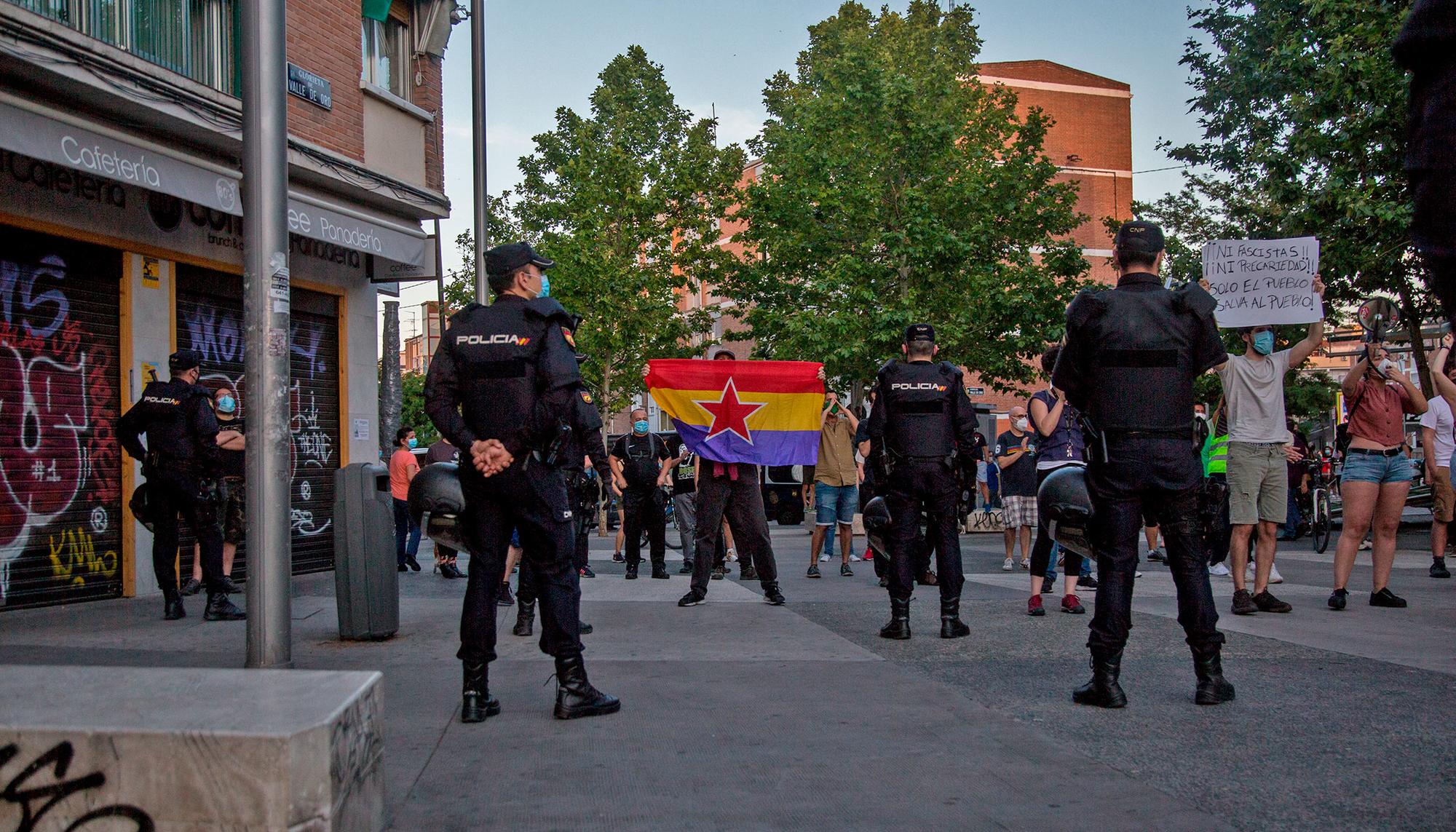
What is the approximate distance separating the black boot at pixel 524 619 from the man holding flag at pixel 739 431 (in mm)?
1729

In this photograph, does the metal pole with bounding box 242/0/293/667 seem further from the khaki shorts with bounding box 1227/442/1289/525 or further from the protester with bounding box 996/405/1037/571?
the protester with bounding box 996/405/1037/571

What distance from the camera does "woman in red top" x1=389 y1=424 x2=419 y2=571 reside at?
13430 millimetres

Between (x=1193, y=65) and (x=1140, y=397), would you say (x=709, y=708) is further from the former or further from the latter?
(x=1193, y=65)

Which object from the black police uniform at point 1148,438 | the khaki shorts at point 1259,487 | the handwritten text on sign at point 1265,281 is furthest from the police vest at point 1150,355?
the handwritten text on sign at point 1265,281

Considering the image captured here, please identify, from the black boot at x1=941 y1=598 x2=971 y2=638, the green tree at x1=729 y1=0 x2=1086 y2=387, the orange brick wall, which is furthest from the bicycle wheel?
the green tree at x1=729 y1=0 x2=1086 y2=387

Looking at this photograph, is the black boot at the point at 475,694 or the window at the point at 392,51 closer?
the black boot at the point at 475,694

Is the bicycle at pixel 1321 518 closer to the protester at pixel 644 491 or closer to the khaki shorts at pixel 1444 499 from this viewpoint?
the khaki shorts at pixel 1444 499

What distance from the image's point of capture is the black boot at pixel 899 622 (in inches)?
291

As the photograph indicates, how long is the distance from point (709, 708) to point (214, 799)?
2.71 meters

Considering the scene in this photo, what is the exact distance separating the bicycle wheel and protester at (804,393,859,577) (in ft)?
22.1

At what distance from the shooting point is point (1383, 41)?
53.5 feet

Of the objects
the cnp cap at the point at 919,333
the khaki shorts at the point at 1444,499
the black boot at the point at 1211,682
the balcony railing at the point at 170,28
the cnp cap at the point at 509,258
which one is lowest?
the black boot at the point at 1211,682

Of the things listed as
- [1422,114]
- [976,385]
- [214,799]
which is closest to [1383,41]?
[1422,114]

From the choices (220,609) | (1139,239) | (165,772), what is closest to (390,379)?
(220,609)
